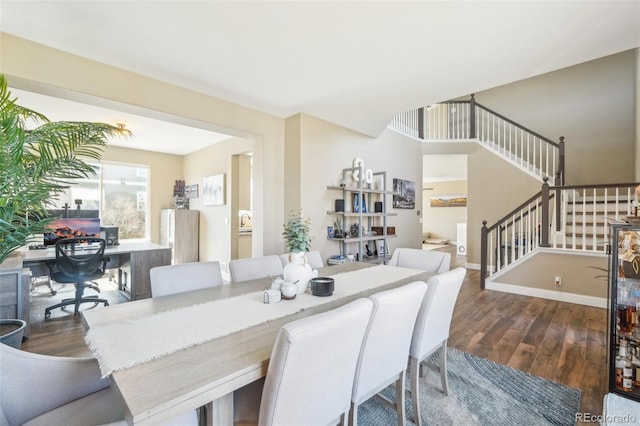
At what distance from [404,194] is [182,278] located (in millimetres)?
4791

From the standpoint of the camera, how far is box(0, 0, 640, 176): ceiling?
202 cm

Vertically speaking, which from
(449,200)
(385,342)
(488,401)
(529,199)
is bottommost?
(488,401)

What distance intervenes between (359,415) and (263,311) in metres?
0.96

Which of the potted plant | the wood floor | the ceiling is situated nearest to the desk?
the wood floor

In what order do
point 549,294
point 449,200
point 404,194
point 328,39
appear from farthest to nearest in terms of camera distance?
point 449,200, point 404,194, point 549,294, point 328,39

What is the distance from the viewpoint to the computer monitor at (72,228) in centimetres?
382

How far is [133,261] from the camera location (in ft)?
12.8

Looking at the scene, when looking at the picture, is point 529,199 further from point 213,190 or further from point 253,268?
point 213,190

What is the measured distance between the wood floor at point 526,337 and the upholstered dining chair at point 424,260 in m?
0.76

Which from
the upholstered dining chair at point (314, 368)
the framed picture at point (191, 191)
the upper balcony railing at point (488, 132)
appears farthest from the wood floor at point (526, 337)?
the framed picture at point (191, 191)

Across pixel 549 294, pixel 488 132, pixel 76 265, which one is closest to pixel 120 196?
pixel 76 265

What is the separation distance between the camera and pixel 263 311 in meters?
1.55

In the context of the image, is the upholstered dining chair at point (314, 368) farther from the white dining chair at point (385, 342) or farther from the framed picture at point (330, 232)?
the framed picture at point (330, 232)


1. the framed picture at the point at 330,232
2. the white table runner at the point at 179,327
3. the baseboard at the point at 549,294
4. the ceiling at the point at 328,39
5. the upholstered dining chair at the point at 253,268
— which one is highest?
the ceiling at the point at 328,39
